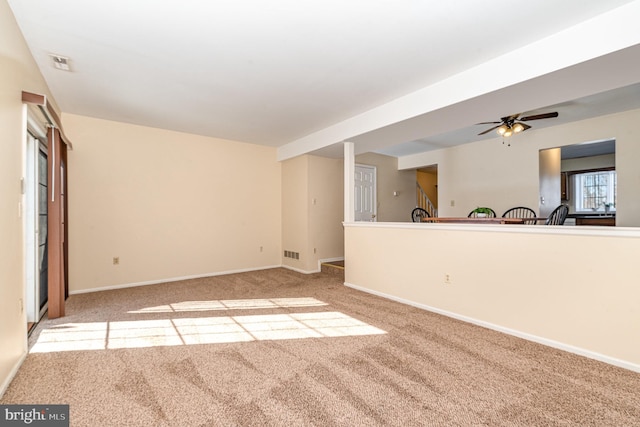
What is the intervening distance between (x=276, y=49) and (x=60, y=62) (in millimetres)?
2055

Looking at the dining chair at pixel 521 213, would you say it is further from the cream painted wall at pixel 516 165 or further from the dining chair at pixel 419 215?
the dining chair at pixel 419 215

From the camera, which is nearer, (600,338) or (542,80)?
(600,338)

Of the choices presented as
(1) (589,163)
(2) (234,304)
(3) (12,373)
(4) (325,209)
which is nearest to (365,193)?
(4) (325,209)

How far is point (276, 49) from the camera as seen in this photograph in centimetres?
243

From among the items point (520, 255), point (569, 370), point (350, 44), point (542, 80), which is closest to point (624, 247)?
point (520, 255)

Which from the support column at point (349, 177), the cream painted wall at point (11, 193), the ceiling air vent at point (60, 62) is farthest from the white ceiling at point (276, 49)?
the support column at point (349, 177)

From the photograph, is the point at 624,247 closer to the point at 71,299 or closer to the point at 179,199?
the point at 179,199

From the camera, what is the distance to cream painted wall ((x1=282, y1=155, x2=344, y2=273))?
5449mm

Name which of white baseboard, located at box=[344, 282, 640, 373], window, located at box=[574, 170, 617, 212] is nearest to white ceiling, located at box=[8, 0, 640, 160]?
white baseboard, located at box=[344, 282, 640, 373]

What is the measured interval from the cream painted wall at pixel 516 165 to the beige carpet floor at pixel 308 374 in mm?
3403

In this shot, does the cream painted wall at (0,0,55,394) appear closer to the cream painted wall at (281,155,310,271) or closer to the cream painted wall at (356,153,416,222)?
the cream painted wall at (281,155,310,271)

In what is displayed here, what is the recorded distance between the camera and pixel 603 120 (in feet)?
14.0

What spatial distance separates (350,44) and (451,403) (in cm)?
269

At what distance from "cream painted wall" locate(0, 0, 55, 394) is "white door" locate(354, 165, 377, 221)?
498 cm
